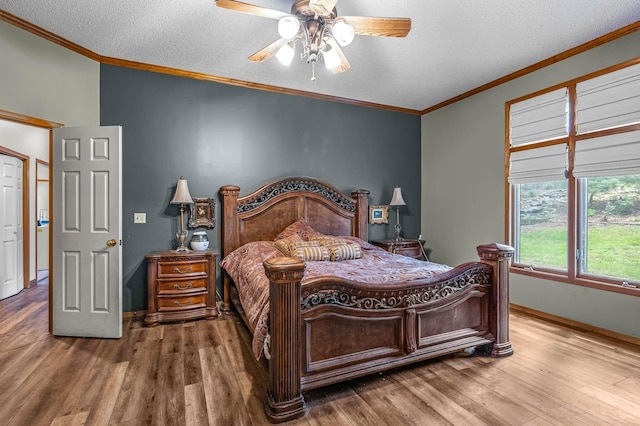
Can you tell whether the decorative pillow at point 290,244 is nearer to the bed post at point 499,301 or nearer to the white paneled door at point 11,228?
the bed post at point 499,301

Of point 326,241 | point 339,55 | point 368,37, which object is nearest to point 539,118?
point 368,37

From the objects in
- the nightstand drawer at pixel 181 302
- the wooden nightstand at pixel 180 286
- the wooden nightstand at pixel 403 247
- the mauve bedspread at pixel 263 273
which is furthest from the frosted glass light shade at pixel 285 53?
the wooden nightstand at pixel 403 247

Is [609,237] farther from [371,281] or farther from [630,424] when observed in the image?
[371,281]

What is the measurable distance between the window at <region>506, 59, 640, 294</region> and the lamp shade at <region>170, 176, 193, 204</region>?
3877 mm

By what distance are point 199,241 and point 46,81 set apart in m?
2.09

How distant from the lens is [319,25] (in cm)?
223

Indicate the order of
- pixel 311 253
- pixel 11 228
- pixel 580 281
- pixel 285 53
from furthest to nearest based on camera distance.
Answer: pixel 11 228 < pixel 311 253 < pixel 580 281 < pixel 285 53

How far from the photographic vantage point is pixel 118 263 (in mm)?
2951

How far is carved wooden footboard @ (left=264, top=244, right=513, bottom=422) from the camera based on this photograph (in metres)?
1.82

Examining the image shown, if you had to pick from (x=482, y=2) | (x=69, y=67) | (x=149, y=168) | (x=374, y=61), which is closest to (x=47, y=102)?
(x=69, y=67)

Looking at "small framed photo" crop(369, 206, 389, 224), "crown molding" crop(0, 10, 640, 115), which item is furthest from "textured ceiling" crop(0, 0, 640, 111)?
"small framed photo" crop(369, 206, 389, 224)

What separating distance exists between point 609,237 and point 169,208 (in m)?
4.68

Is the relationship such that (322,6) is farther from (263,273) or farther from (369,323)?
(369,323)

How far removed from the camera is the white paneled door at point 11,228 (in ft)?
13.8
